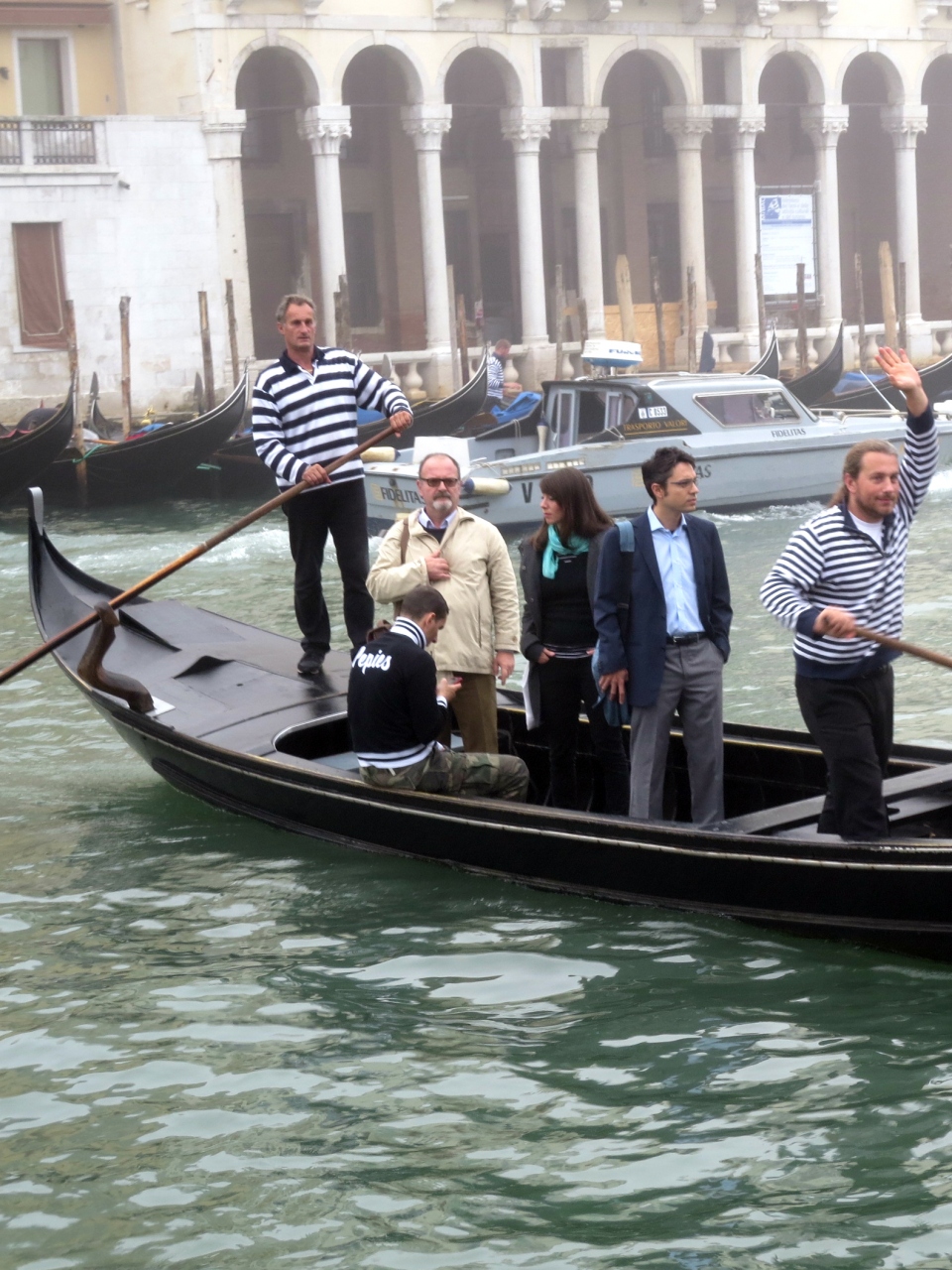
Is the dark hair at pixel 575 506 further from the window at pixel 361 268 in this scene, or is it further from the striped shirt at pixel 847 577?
the window at pixel 361 268

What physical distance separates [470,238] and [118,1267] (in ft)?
62.2

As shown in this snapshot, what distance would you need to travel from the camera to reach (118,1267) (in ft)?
9.31

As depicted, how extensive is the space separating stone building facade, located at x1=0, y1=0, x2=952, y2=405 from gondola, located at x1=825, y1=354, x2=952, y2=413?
1747 mm

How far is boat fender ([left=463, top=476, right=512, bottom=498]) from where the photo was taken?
447 inches

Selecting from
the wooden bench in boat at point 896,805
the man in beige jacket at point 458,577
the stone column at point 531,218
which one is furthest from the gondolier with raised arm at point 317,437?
the stone column at point 531,218

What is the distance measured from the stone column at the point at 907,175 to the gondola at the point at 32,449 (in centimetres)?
1159

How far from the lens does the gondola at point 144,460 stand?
13852 millimetres

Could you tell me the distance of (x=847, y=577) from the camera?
3658 millimetres

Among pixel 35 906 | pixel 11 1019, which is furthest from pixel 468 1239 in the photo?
pixel 35 906

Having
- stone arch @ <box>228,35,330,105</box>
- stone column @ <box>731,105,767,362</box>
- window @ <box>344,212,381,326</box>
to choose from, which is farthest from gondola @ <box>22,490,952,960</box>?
stone column @ <box>731,105,767,362</box>

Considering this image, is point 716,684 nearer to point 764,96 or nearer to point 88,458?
point 88,458

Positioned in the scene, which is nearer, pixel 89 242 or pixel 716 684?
pixel 716 684

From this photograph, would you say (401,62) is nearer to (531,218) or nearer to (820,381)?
(531,218)

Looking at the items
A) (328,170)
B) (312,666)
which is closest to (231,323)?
(328,170)
